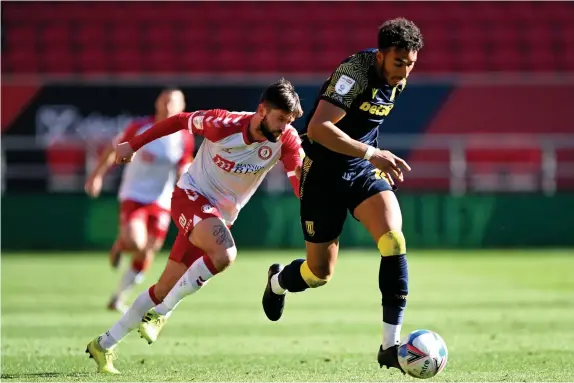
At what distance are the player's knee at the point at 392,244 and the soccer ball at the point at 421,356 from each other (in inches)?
21.7

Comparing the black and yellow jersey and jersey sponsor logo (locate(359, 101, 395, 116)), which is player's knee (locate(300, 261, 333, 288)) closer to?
the black and yellow jersey

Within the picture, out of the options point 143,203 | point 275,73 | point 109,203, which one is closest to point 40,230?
point 109,203

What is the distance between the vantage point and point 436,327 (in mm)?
10406

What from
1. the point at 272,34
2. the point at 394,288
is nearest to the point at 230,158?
the point at 394,288

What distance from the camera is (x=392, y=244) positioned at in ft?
23.4

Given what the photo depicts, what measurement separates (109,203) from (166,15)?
7.88m

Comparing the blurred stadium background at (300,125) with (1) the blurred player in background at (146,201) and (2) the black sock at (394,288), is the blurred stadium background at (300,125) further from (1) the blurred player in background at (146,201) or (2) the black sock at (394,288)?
(2) the black sock at (394,288)

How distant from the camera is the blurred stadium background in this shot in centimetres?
1318

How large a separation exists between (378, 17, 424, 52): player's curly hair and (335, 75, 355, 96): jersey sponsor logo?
1.00 ft

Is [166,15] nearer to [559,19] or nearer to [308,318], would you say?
[559,19]

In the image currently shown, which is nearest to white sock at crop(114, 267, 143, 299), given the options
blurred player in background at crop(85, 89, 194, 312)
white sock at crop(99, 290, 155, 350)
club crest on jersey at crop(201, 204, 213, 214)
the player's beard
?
blurred player in background at crop(85, 89, 194, 312)

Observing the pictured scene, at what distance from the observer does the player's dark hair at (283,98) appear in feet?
24.9

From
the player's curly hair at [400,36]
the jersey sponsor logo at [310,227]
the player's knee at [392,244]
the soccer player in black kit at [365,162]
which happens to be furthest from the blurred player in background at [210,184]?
the player's knee at [392,244]

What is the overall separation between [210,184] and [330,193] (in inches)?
44.3
